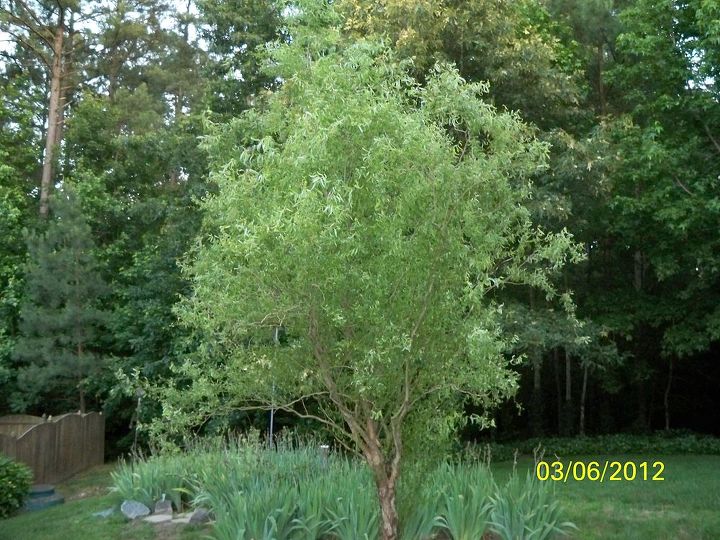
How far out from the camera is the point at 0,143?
70.2ft

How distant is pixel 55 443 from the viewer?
46.5 ft

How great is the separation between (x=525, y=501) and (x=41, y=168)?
19765 mm

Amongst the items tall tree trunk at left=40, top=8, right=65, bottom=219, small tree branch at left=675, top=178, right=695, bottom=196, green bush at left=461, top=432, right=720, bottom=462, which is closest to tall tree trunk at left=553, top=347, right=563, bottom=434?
green bush at left=461, top=432, right=720, bottom=462

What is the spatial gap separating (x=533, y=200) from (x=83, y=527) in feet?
25.2

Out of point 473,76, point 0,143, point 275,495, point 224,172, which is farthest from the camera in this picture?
point 0,143

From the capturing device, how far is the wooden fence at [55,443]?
1333 cm

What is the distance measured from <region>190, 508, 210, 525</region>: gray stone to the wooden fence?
6113 millimetres

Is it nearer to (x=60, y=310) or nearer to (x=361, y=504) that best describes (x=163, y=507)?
(x=361, y=504)

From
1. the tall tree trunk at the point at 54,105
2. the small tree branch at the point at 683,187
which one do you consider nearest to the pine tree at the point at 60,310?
the tall tree trunk at the point at 54,105

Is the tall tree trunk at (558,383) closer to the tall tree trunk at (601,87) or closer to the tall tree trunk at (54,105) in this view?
the tall tree trunk at (601,87)

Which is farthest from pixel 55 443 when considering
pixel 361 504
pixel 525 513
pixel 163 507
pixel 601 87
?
pixel 601 87

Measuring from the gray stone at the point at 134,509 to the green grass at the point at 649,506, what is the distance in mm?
4697

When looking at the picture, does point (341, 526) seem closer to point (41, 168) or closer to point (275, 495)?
point (275, 495)

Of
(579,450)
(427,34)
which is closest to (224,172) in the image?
(427,34)
